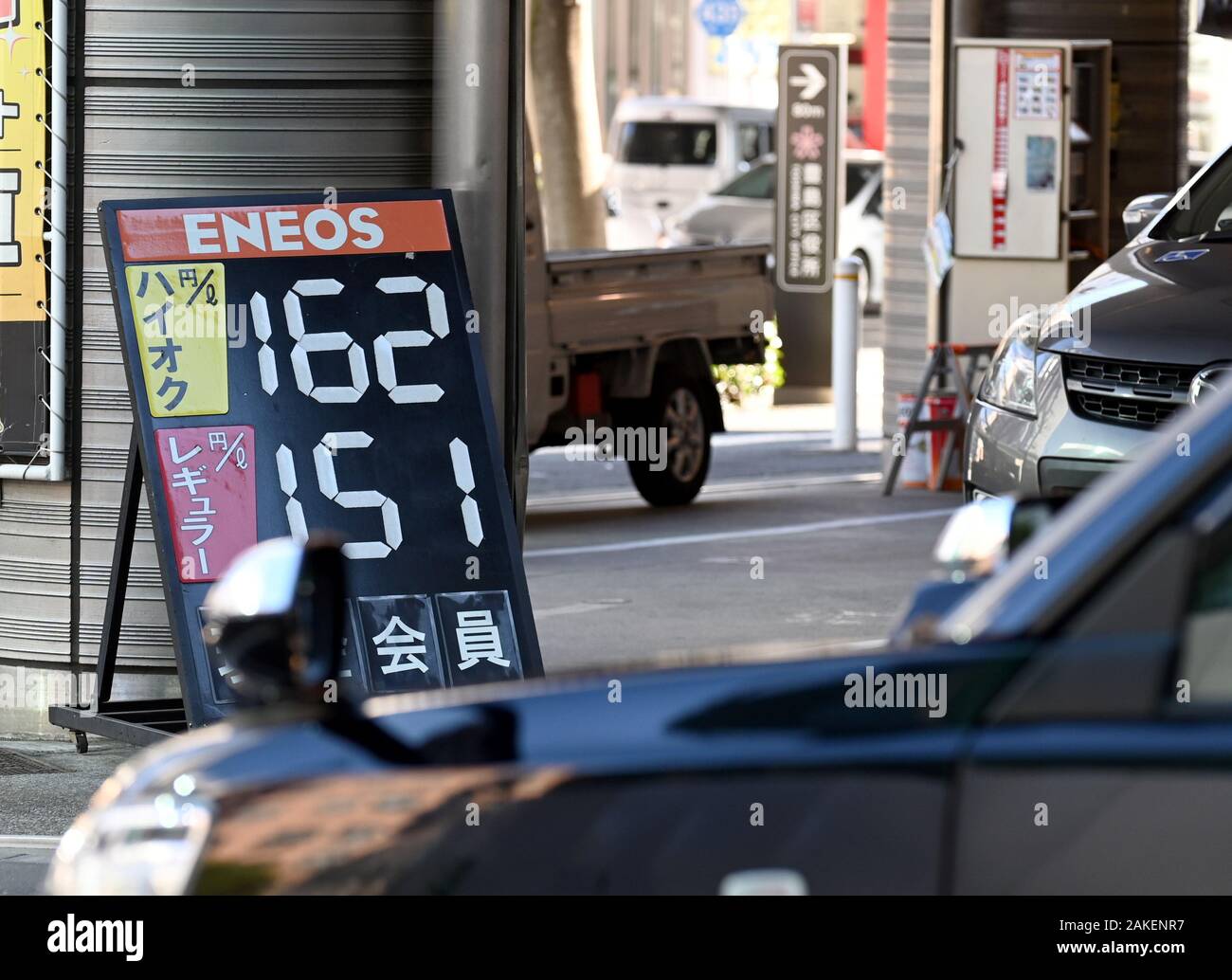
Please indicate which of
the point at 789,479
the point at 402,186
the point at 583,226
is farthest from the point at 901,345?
the point at 402,186

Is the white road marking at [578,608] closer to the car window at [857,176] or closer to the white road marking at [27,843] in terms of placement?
the white road marking at [27,843]

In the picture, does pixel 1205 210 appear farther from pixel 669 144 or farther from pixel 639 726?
pixel 669 144

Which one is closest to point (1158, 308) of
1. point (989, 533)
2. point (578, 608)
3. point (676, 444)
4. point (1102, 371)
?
point (1102, 371)

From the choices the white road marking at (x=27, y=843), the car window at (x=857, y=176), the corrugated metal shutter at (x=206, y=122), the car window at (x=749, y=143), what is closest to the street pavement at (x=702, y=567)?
the white road marking at (x=27, y=843)

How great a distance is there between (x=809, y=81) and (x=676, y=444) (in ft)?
17.7

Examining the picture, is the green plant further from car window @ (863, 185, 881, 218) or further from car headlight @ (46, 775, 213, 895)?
car headlight @ (46, 775, 213, 895)

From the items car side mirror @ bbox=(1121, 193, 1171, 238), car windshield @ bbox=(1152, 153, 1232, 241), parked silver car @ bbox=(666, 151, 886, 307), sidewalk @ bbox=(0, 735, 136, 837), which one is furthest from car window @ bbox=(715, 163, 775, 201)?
sidewalk @ bbox=(0, 735, 136, 837)

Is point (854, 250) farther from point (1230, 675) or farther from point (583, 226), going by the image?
point (1230, 675)

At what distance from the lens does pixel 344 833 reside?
211cm

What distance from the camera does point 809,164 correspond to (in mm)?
17594

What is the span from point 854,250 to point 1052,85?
1534cm

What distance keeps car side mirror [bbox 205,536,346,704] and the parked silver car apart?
24729 mm

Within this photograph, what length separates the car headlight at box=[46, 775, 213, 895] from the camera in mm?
2193

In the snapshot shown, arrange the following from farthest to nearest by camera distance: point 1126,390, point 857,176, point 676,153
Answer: point 676,153 < point 857,176 < point 1126,390
